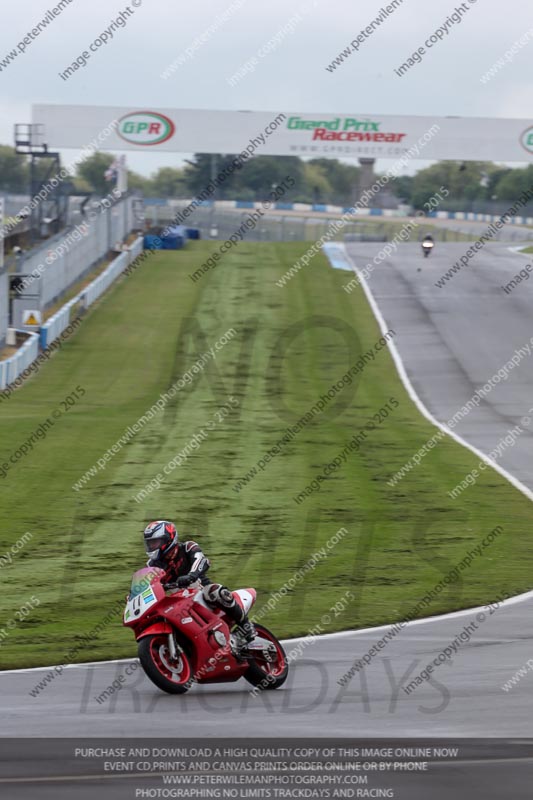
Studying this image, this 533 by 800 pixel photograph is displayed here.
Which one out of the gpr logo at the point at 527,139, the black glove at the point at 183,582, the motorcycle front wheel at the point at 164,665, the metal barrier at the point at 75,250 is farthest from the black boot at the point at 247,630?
the gpr logo at the point at 527,139

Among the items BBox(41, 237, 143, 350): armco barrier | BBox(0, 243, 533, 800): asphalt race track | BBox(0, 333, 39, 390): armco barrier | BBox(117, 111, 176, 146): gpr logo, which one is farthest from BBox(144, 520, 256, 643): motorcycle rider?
BBox(117, 111, 176, 146): gpr logo

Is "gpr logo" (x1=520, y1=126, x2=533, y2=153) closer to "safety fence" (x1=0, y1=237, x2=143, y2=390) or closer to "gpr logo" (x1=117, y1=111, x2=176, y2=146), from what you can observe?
"gpr logo" (x1=117, y1=111, x2=176, y2=146)

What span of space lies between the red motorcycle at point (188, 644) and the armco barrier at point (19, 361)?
22.6m

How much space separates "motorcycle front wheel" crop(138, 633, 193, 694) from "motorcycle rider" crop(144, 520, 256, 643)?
53 centimetres

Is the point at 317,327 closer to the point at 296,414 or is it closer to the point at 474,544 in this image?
the point at 296,414

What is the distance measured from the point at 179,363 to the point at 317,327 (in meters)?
7.79

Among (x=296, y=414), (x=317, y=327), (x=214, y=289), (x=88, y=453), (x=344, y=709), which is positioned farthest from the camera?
(x=214, y=289)

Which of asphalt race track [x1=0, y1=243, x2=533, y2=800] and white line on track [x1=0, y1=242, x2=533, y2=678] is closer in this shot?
asphalt race track [x1=0, y1=243, x2=533, y2=800]

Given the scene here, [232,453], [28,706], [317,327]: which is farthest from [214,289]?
[28,706]

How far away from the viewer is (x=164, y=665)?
958cm

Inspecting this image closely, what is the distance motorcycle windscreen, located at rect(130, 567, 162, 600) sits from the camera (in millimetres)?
Result: 9781

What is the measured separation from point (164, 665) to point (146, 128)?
176ft

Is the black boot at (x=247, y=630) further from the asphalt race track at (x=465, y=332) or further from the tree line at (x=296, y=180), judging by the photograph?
the tree line at (x=296, y=180)

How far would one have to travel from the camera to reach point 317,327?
42188 millimetres
